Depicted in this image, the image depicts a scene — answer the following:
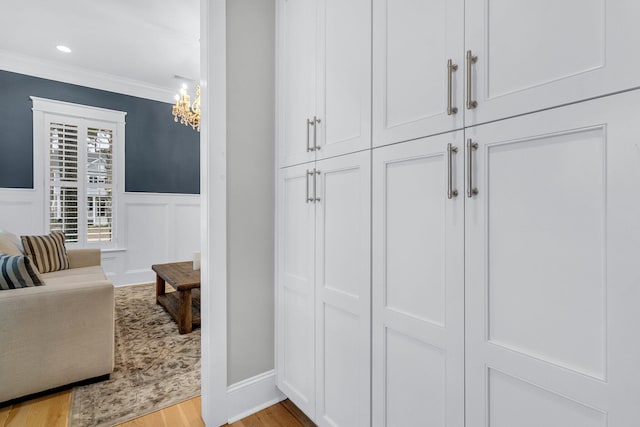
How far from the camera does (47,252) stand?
10.3ft

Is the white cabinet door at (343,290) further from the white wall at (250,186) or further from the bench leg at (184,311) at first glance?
the bench leg at (184,311)

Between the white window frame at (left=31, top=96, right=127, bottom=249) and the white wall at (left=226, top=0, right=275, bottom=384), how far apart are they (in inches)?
145

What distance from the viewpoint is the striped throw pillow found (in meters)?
1.86

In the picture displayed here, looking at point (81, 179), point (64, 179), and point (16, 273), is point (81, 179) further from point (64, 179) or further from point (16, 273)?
point (16, 273)

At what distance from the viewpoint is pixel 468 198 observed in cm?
94

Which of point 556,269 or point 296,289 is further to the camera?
point 296,289

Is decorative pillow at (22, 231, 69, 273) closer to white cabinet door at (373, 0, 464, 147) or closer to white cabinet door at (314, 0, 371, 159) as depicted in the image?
white cabinet door at (314, 0, 371, 159)

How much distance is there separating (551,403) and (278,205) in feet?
4.79

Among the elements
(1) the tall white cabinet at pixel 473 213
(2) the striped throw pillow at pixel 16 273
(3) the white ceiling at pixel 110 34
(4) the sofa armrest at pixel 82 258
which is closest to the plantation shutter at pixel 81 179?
(3) the white ceiling at pixel 110 34

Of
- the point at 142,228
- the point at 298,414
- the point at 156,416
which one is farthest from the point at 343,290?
the point at 142,228

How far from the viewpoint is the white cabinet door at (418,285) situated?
38.4 inches

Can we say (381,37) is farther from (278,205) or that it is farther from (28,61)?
(28,61)

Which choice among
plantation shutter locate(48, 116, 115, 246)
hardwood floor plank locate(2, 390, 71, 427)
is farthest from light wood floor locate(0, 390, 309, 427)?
plantation shutter locate(48, 116, 115, 246)

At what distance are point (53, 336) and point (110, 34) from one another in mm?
3017
